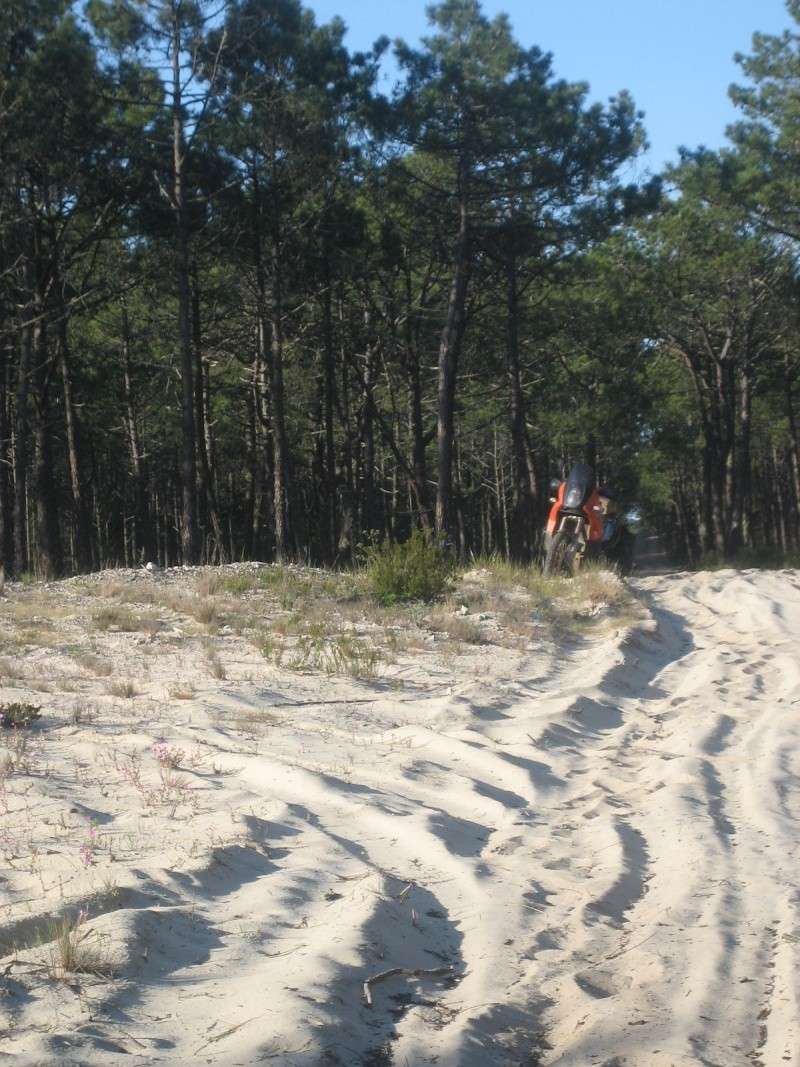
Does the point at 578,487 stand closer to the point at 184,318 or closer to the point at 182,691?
the point at 182,691

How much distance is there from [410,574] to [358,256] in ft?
45.1

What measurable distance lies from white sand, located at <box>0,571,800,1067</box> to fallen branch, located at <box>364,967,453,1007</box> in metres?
0.02

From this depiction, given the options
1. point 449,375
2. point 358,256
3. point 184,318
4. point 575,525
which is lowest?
point 575,525

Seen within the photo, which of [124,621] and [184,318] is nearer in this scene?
[124,621]

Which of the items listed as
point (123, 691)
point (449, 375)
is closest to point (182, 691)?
point (123, 691)

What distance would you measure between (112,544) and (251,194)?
20768mm

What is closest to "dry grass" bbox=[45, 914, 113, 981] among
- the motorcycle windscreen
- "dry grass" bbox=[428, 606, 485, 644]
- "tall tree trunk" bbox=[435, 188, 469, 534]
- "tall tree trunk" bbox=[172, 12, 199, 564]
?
"dry grass" bbox=[428, 606, 485, 644]

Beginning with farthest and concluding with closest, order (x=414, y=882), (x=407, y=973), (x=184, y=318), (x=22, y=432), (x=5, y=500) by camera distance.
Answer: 1. (x=5, y=500)
2. (x=22, y=432)
3. (x=184, y=318)
4. (x=414, y=882)
5. (x=407, y=973)

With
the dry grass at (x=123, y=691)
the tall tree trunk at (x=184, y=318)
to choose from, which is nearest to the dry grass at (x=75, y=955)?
the dry grass at (x=123, y=691)

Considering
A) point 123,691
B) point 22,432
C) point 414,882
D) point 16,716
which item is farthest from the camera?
point 22,432

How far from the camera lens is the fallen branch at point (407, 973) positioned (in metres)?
3.38

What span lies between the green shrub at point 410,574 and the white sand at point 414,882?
375 centimetres

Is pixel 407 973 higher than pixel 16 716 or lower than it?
lower

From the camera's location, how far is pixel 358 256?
23453 millimetres
